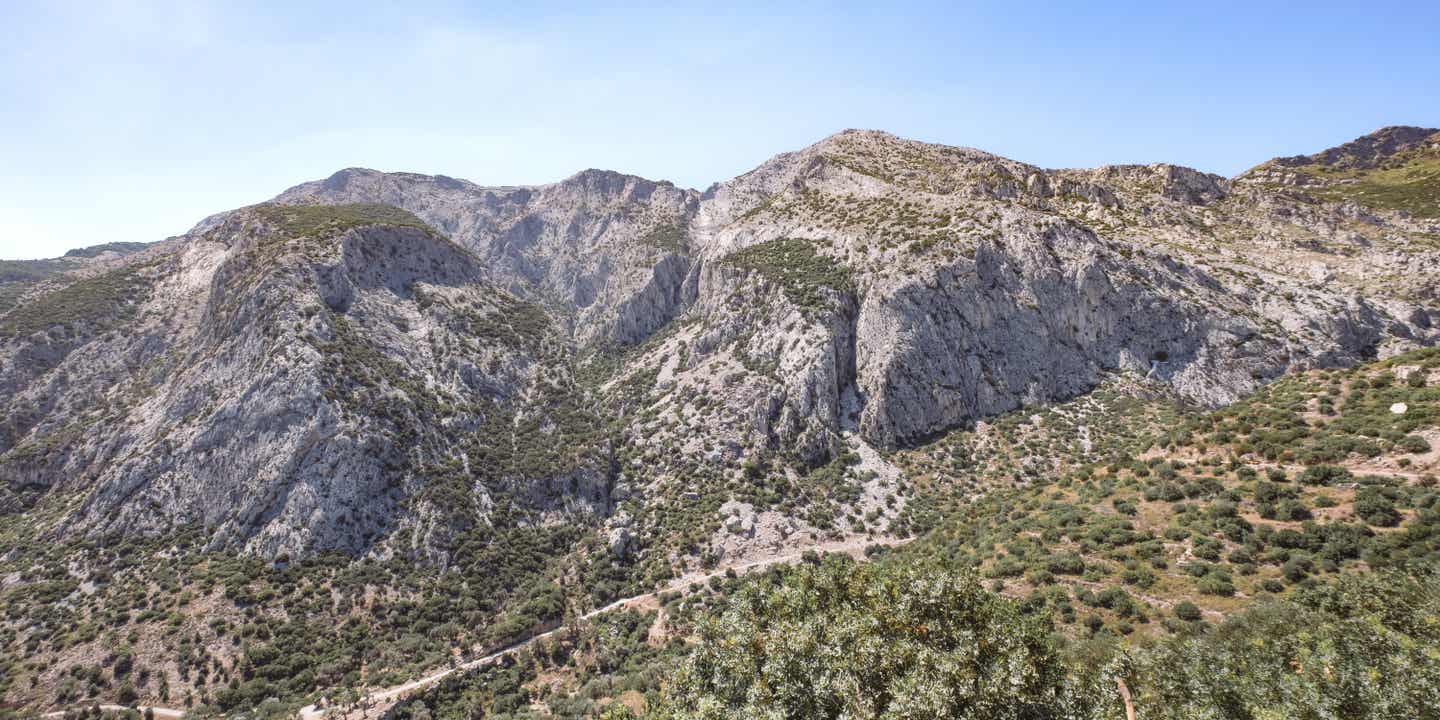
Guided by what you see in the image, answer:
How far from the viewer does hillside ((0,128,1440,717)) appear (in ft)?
150

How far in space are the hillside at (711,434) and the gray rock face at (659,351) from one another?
2.12ft

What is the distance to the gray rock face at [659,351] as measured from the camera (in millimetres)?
76562

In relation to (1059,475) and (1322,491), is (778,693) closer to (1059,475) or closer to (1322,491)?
(1322,491)

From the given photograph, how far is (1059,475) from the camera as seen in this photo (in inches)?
2721

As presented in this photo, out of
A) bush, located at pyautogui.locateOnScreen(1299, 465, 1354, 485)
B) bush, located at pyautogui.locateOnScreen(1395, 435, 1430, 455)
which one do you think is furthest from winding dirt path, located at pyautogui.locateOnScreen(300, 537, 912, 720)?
bush, located at pyautogui.locateOnScreen(1395, 435, 1430, 455)

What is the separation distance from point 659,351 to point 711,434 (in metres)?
37.9

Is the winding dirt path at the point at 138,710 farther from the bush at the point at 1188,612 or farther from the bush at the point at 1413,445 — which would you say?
the bush at the point at 1413,445

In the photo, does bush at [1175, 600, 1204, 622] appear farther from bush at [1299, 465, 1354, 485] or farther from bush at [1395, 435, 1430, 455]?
bush at [1395, 435, 1430, 455]

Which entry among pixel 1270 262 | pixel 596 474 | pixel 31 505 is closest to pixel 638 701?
pixel 596 474

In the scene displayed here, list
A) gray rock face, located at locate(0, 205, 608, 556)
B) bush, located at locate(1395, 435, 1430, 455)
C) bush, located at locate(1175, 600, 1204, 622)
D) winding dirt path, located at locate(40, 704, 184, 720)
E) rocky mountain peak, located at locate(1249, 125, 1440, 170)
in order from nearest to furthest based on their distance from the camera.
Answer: bush, located at locate(1175, 600, 1204, 622) → bush, located at locate(1395, 435, 1430, 455) → winding dirt path, located at locate(40, 704, 184, 720) → gray rock face, located at locate(0, 205, 608, 556) → rocky mountain peak, located at locate(1249, 125, 1440, 170)

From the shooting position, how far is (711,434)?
8906 cm

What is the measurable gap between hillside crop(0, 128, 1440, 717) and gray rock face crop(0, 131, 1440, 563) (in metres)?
0.65

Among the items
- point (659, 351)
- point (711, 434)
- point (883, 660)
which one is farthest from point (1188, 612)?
point (659, 351)

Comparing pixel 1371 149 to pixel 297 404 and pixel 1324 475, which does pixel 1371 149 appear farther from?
pixel 297 404
